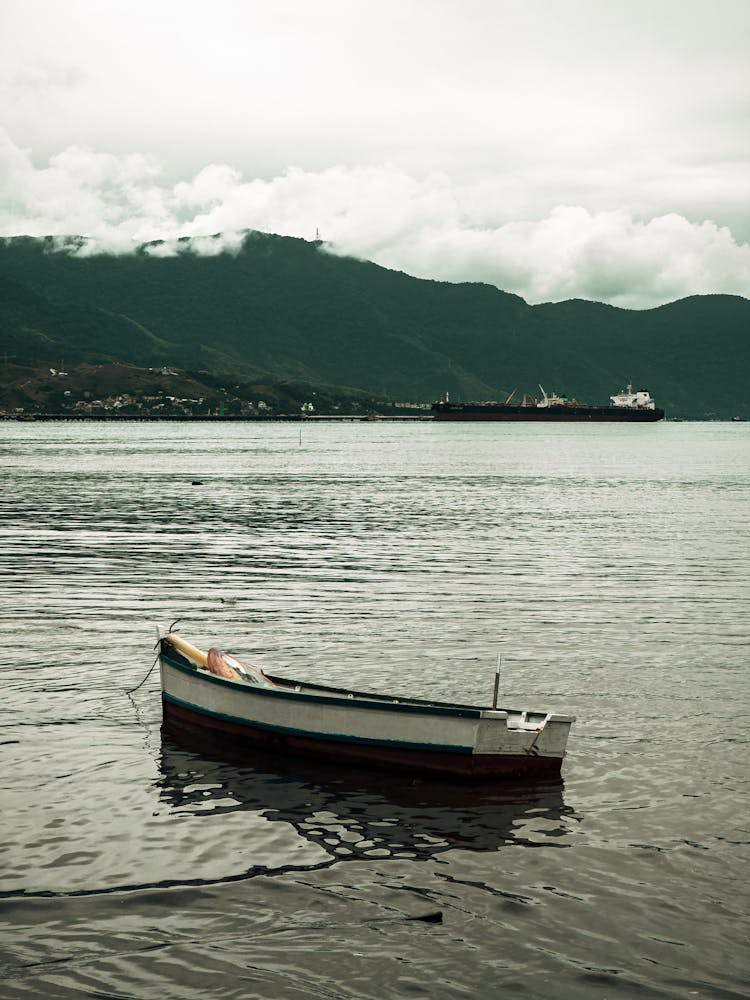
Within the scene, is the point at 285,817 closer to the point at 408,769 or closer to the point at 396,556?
the point at 408,769

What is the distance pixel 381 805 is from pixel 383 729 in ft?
5.44

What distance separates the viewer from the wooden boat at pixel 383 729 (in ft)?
69.4

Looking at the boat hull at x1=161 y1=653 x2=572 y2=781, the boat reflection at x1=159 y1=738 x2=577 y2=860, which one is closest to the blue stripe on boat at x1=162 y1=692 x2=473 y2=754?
the boat hull at x1=161 y1=653 x2=572 y2=781

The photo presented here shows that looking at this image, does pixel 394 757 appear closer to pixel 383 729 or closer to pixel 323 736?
pixel 383 729

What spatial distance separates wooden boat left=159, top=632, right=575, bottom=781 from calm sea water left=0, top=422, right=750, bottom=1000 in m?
0.60

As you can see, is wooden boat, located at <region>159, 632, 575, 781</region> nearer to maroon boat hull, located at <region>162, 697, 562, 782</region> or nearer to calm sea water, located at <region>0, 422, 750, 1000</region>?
maroon boat hull, located at <region>162, 697, 562, 782</region>

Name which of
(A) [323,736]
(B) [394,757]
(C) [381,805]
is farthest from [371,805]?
(A) [323,736]

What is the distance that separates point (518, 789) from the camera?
21297 millimetres

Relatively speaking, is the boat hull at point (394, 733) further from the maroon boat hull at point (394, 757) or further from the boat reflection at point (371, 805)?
the boat reflection at point (371, 805)

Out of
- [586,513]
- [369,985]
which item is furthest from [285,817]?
[586,513]

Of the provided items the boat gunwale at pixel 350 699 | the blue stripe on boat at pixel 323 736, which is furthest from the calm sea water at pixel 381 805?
the boat gunwale at pixel 350 699

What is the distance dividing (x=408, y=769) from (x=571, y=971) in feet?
25.2

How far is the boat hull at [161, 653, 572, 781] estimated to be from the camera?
69.4ft

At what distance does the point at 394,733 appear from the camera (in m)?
21.5
